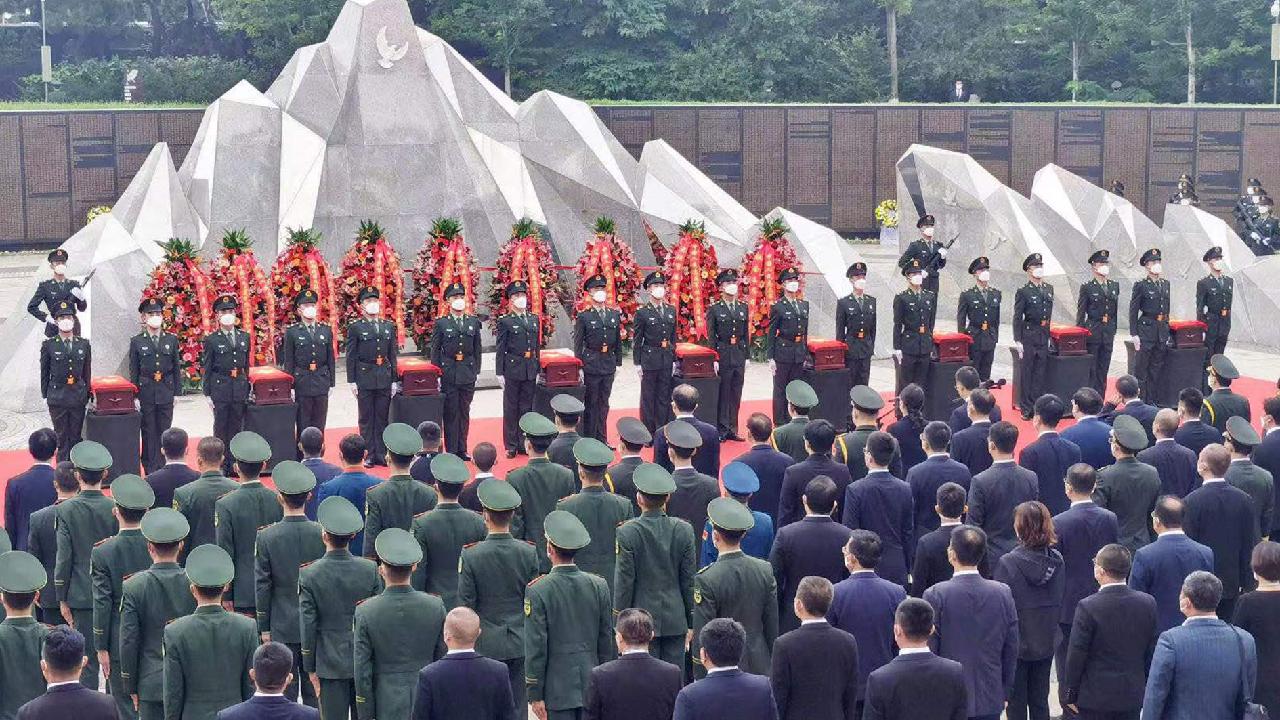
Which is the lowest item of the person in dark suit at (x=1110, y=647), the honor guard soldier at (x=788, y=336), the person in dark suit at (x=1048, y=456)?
the person in dark suit at (x=1110, y=647)

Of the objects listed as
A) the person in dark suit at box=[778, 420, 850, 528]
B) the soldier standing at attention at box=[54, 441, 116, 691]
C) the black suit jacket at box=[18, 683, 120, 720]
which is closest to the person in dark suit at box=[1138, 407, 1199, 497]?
the person in dark suit at box=[778, 420, 850, 528]

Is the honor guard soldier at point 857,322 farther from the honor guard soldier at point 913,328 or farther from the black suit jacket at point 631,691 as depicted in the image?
the black suit jacket at point 631,691

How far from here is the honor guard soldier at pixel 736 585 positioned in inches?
352

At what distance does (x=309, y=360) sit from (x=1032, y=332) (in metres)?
7.43

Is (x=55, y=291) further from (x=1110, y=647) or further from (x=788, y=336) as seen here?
(x=1110, y=647)

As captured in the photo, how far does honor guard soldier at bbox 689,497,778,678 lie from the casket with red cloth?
8.31 meters

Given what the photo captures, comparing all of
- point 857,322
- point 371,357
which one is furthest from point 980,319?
point 371,357

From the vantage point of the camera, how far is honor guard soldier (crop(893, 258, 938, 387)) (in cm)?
1841

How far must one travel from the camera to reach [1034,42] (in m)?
44.4

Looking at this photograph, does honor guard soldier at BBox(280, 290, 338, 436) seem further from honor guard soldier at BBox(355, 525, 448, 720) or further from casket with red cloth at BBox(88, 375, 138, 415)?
honor guard soldier at BBox(355, 525, 448, 720)

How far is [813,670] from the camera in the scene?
805 cm

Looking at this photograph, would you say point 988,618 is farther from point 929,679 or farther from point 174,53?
point 174,53

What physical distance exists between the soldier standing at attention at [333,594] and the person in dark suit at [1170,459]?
5.22 metres

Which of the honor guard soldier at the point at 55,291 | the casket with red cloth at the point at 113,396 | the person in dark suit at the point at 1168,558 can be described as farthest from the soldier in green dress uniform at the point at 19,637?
the honor guard soldier at the point at 55,291
